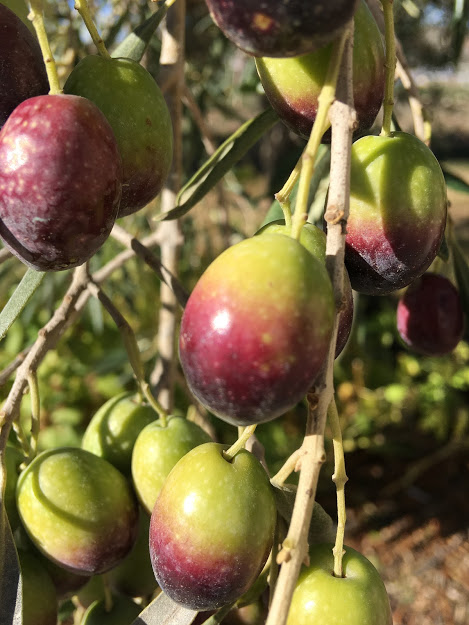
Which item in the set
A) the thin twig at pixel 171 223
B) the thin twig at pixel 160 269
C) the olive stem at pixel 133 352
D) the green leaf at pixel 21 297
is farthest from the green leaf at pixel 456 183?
the green leaf at pixel 21 297

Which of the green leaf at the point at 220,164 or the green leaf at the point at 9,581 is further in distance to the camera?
the green leaf at the point at 220,164

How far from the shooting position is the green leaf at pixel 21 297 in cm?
95

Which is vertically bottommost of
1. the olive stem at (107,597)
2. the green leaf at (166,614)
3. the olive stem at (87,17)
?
the olive stem at (107,597)

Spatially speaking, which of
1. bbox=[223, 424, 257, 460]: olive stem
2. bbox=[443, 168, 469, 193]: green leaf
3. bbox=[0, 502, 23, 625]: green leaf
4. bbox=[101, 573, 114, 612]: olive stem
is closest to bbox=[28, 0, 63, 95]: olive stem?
bbox=[223, 424, 257, 460]: olive stem

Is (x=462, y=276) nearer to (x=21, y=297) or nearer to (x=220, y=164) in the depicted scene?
(x=220, y=164)

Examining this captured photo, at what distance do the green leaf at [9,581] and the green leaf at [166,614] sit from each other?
0.14 metres

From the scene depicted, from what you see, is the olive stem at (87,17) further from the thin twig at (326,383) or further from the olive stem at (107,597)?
the olive stem at (107,597)

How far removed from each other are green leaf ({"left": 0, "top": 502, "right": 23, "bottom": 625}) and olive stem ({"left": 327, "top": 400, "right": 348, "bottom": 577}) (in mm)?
370

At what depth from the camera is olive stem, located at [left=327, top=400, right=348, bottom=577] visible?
590mm

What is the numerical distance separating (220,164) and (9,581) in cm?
71

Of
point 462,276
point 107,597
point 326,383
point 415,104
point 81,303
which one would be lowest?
point 462,276

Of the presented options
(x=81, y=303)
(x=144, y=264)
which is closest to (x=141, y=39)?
(x=81, y=303)

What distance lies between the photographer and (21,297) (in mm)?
959

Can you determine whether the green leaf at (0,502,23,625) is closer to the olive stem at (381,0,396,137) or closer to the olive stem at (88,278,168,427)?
the olive stem at (88,278,168,427)
